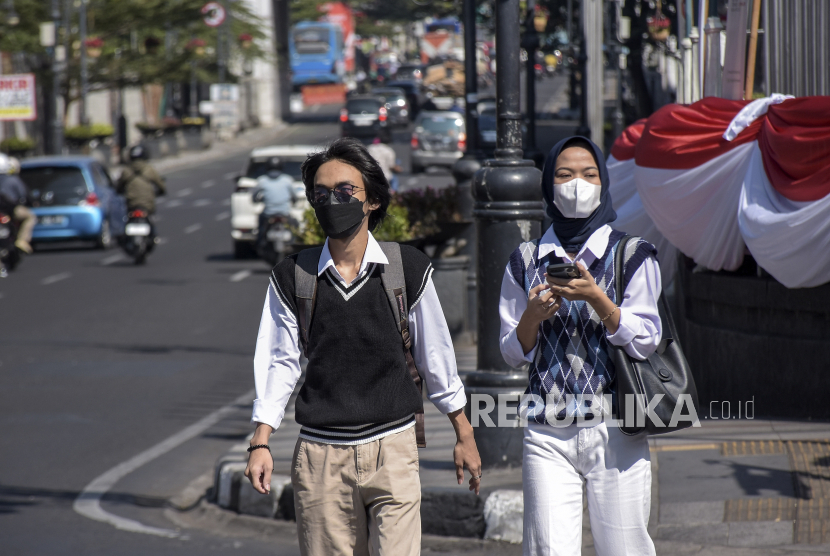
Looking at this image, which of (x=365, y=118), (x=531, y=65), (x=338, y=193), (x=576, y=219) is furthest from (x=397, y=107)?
(x=338, y=193)

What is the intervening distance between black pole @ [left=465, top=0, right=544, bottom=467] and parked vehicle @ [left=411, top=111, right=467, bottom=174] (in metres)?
32.4

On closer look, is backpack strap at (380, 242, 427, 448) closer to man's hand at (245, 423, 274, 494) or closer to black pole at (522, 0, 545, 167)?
man's hand at (245, 423, 274, 494)

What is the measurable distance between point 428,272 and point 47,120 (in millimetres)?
43121

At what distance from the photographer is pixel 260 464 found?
144 inches

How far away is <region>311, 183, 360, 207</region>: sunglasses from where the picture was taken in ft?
12.3

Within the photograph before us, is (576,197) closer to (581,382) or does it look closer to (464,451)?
(581,382)

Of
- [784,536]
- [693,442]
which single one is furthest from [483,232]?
[784,536]

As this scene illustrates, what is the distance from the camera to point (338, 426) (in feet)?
12.1

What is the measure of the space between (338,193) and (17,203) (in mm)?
17265

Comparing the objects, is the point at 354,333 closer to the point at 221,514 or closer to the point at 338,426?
the point at 338,426

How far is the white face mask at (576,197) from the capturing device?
383 cm

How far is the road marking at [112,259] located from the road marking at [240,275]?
115 inches

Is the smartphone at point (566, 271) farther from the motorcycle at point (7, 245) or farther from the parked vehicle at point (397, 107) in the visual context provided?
the parked vehicle at point (397, 107)

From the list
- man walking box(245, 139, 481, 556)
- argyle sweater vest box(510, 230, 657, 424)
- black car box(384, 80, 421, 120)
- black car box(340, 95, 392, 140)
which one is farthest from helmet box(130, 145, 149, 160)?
black car box(384, 80, 421, 120)
